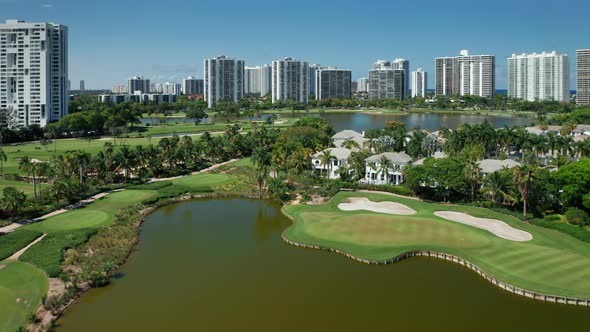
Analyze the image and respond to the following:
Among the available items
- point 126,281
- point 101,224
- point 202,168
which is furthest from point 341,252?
point 202,168

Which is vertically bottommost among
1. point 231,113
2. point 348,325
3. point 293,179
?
point 348,325

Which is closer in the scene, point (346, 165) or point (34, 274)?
point (34, 274)

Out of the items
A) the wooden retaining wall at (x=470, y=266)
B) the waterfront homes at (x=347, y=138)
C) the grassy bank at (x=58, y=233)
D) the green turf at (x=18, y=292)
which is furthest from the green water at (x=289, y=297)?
the waterfront homes at (x=347, y=138)

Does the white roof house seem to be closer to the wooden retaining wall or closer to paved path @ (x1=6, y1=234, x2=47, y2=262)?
the wooden retaining wall

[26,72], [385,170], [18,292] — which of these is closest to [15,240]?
[18,292]

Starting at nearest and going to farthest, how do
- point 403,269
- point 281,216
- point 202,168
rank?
1. point 403,269
2. point 281,216
3. point 202,168

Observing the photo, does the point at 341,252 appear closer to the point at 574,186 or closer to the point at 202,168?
the point at 574,186

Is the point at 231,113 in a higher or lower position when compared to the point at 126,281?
higher
